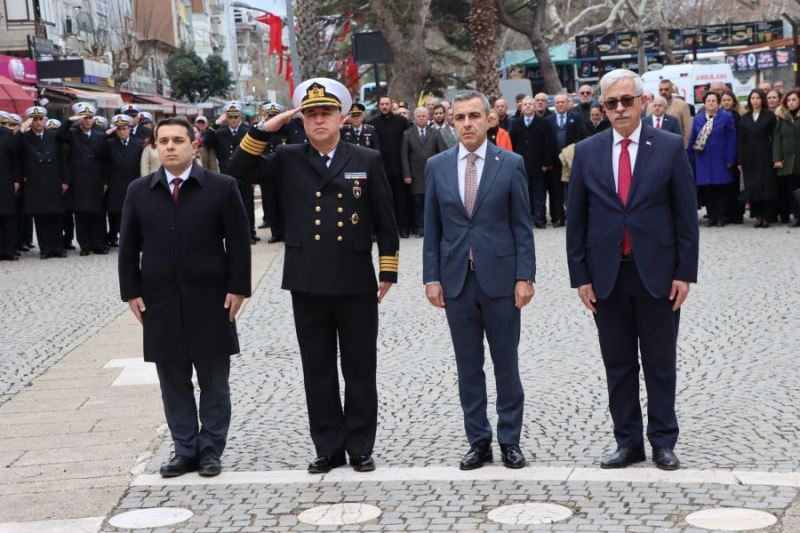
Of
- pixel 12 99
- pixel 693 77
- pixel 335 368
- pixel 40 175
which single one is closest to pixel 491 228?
pixel 335 368

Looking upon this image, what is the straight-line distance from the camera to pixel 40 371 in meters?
9.94

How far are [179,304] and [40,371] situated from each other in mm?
3723

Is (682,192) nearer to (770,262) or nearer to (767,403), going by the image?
(767,403)

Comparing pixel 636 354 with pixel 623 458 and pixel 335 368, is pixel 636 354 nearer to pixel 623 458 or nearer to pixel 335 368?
pixel 623 458

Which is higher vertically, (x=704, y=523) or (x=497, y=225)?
(x=497, y=225)

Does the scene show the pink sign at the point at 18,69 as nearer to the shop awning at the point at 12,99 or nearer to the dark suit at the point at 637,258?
the shop awning at the point at 12,99

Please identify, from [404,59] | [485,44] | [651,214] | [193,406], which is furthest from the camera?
[404,59]

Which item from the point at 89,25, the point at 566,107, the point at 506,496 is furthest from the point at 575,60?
the point at 506,496

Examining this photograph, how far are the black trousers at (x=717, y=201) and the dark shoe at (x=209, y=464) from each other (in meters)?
13.0

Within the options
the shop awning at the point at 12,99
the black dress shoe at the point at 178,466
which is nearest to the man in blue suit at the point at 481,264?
the black dress shoe at the point at 178,466

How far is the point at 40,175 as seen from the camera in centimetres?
1841

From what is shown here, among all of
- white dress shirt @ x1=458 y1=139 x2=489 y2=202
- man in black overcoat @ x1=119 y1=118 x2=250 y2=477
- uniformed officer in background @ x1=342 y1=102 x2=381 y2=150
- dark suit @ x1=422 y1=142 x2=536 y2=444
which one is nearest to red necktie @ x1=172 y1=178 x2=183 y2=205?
man in black overcoat @ x1=119 y1=118 x2=250 y2=477

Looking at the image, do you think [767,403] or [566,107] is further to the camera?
[566,107]

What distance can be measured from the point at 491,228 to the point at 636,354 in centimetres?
91
